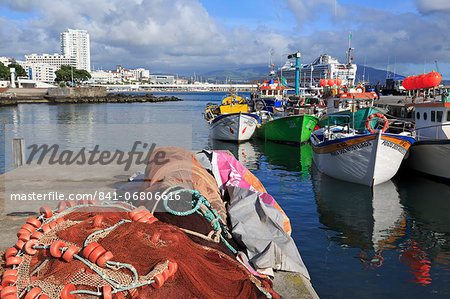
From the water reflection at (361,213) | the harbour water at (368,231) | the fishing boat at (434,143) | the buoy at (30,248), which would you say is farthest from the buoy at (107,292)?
the fishing boat at (434,143)

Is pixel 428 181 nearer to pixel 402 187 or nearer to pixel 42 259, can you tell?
pixel 402 187

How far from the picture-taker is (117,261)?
3471mm

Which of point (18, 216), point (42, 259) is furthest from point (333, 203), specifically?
point (42, 259)

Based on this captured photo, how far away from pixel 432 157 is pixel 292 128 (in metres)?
12.7

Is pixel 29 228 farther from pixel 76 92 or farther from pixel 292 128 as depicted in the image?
pixel 76 92

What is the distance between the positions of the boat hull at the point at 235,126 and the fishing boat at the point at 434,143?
13.4 metres

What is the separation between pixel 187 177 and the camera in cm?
618

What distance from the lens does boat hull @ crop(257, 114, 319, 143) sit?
26141 millimetres

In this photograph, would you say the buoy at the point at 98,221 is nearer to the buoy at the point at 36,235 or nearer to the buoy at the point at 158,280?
the buoy at the point at 36,235

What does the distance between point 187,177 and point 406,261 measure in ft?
15.8

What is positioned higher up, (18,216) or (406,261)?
(18,216)

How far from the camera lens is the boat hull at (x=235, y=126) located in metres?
27.3

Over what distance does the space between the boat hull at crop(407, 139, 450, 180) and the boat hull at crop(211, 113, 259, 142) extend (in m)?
13.6

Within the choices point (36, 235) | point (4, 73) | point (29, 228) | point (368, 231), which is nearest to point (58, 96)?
point (4, 73)
